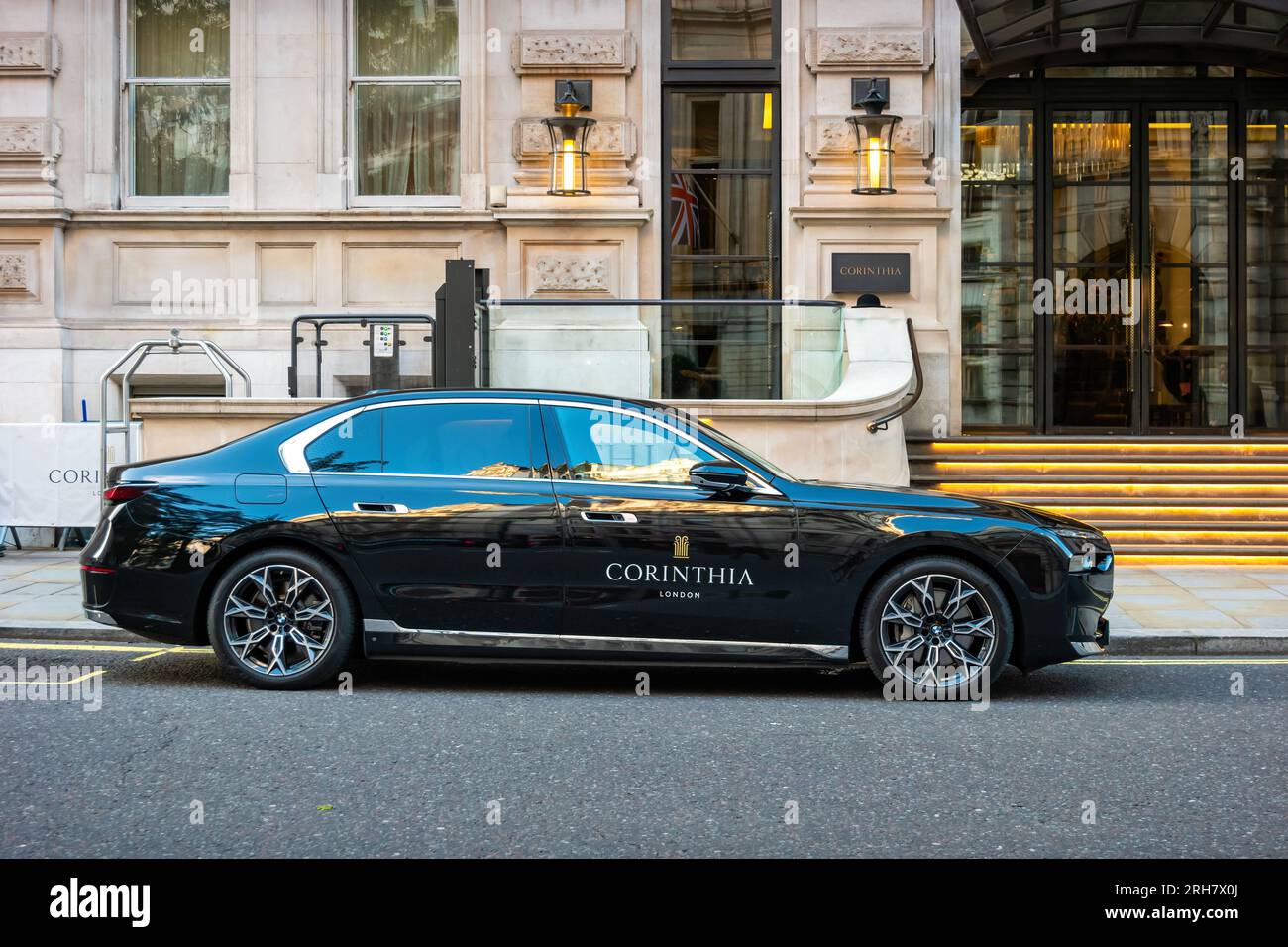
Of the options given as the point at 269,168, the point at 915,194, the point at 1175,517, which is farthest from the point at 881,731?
the point at 269,168

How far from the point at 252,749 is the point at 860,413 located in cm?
787

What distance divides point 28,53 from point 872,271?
955cm

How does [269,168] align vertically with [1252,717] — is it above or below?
above

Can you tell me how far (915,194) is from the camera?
1577cm

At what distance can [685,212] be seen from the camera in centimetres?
1656

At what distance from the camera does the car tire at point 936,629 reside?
7.16 m

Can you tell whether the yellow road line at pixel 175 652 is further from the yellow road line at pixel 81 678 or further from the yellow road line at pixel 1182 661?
the yellow road line at pixel 1182 661

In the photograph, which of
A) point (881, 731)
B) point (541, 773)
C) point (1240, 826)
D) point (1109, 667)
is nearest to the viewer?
point (1240, 826)

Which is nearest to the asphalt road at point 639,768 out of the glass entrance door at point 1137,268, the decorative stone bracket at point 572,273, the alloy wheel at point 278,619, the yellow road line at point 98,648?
the alloy wheel at point 278,619

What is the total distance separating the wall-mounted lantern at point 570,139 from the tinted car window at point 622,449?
28.3 ft

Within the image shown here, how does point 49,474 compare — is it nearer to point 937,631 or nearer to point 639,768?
point 937,631

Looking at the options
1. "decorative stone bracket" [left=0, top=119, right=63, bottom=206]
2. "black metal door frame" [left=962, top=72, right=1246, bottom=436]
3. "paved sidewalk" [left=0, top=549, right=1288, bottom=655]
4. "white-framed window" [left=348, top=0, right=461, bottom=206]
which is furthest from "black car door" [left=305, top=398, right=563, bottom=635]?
"black metal door frame" [left=962, top=72, right=1246, bottom=436]

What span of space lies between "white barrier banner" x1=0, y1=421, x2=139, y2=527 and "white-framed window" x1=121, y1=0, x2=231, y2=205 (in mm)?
4111

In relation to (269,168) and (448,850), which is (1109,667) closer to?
(448,850)
